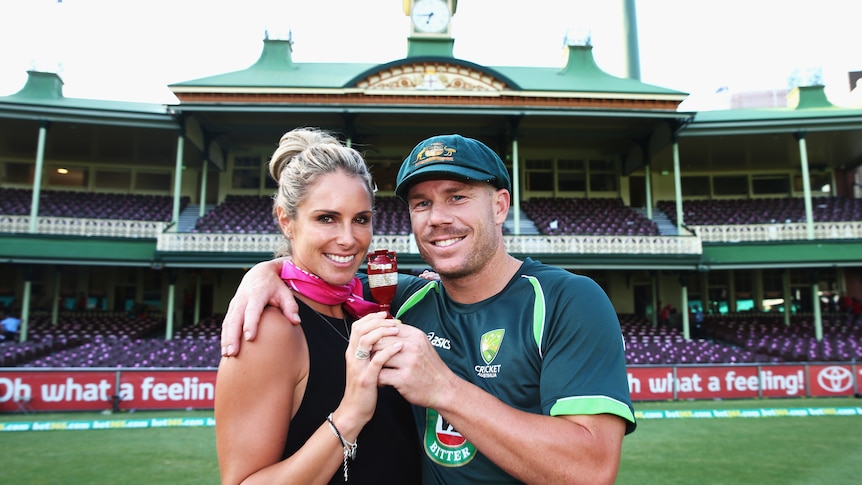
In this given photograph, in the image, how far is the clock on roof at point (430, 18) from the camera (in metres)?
21.0

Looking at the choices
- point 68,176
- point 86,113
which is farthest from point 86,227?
point 68,176

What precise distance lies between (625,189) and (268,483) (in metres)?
24.1

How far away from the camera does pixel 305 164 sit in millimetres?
2020

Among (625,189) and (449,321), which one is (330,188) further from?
(625,189)

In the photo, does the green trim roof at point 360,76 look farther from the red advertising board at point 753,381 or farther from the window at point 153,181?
the red advertising board at point 753,381

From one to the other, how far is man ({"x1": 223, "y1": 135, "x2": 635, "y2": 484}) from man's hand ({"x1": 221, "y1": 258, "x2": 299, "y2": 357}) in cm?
1

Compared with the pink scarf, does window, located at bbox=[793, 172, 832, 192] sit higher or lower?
higher

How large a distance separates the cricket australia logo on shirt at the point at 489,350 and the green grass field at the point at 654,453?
5.19 meters

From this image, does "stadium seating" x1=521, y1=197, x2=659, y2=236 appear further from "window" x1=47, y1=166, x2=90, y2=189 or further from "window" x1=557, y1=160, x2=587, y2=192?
"window" x1=47, y1=166, x2=90, y2=189

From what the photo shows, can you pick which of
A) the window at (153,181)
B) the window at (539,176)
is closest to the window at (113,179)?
the window at (153,181)

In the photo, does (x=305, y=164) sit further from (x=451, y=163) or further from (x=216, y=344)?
(x=216, y=344)

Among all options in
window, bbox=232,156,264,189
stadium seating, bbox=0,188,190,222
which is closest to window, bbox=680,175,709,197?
window, bbox=232,156,264,189

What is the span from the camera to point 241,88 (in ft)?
58.0

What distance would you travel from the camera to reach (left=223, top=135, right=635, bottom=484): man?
57.3 inches
